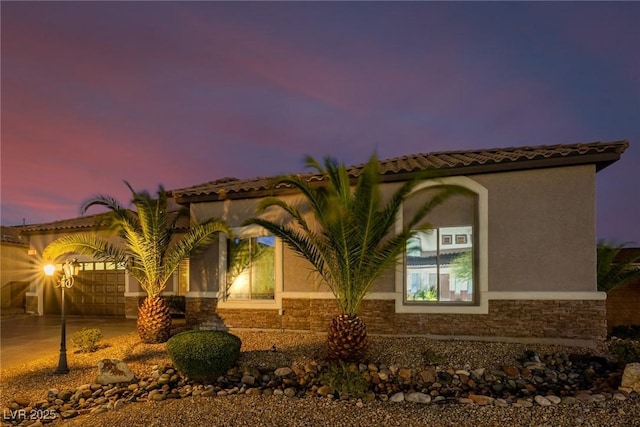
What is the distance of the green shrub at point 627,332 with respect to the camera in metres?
10.2

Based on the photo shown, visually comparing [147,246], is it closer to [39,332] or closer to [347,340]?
[347,340]

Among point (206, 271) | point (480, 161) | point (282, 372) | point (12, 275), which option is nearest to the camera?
point (282, 372)

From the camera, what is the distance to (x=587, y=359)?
7.70 m

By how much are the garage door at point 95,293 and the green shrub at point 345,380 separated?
1208cm

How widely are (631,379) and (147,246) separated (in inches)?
401

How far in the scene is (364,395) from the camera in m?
6.34

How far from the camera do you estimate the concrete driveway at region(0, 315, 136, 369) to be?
31.2 ft

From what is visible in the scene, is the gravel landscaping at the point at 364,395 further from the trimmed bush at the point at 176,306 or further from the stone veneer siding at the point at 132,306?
the stone veneer siding at the point at 132,306

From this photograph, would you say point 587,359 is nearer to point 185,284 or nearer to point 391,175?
point 391,175

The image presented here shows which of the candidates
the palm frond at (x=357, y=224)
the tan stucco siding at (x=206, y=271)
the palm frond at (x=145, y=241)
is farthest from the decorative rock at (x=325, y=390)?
the tan stucco siding at (x=206, y=271)

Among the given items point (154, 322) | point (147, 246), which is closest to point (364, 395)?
point (154, 322)

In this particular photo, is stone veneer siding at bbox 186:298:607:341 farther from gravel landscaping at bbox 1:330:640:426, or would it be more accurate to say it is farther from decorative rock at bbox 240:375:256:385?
decorative rock at bbox 240:375:256:385

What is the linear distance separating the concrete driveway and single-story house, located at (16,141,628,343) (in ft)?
11.4

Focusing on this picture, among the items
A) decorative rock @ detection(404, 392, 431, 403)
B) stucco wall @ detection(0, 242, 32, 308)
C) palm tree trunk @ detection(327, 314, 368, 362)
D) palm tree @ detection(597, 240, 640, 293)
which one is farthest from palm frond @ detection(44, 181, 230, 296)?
stucco wall @ detection(0, 242, 32, 308)
